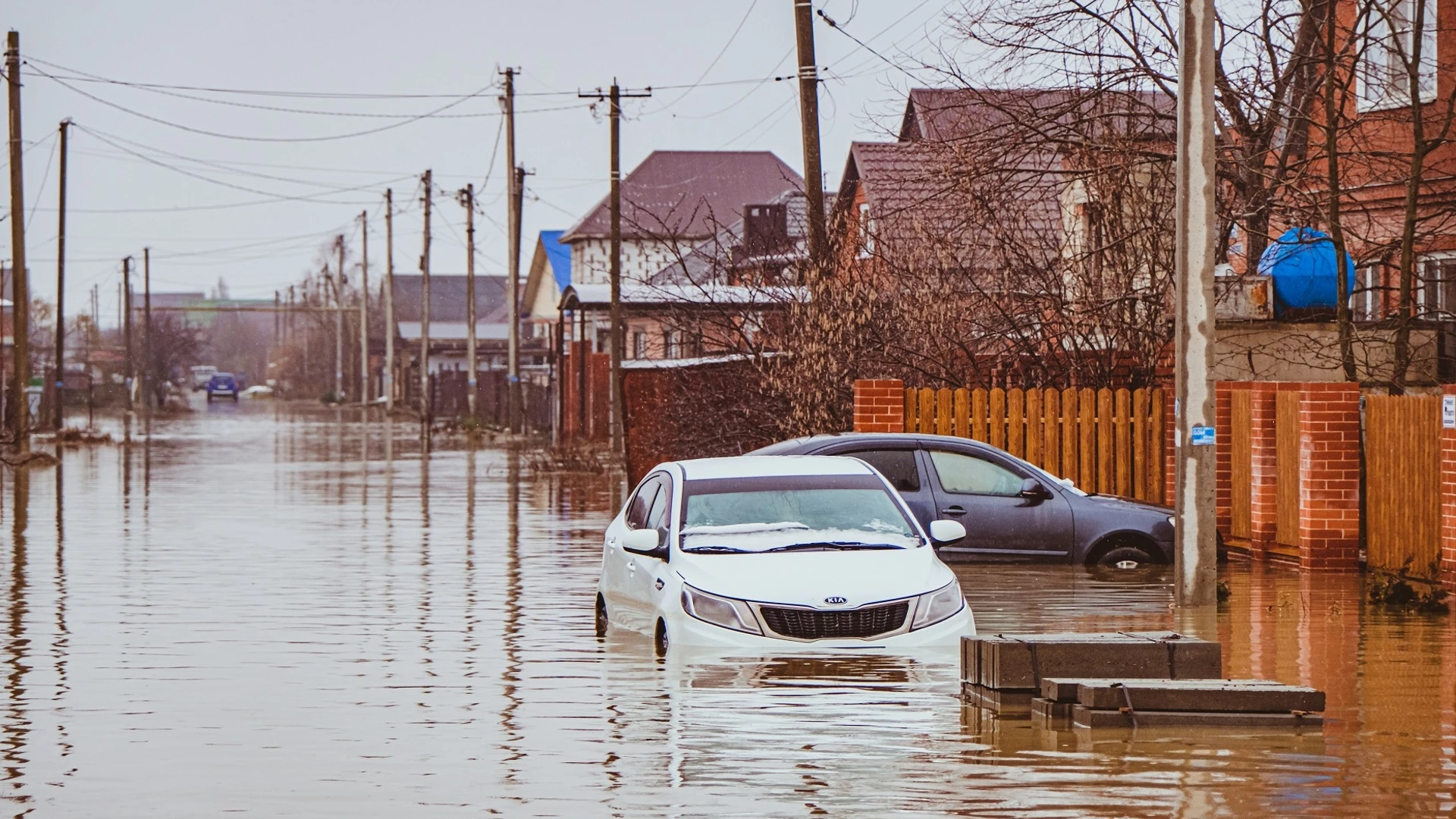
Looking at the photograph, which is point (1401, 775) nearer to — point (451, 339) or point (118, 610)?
point (118, 610)

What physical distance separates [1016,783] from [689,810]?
148cm

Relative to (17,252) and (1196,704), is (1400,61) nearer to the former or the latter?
(1196,704)

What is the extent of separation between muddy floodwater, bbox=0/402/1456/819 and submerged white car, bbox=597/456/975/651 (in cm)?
22

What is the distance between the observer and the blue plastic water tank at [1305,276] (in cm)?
2183

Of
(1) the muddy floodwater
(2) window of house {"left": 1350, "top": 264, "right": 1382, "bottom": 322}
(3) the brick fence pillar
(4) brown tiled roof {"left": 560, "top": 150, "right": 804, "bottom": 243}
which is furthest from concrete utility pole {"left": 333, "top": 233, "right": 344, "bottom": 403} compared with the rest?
(3) the brick fence pillar

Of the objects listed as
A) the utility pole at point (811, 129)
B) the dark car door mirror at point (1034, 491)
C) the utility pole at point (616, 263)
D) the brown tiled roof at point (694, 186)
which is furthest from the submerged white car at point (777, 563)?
the brown tiled roof at point (694, 186)

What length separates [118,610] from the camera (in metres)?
15.9

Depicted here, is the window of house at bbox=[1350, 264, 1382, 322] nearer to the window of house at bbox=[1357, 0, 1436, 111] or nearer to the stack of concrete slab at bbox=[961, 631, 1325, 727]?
the window of house at bbox=[1357, 0, 1436, 111]

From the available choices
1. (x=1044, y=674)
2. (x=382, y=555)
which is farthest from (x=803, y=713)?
(x=382, y=555)

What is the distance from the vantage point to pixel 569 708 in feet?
35.6

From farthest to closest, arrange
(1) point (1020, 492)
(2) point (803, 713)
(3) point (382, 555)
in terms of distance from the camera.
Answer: (3) point (382, 555) → (1) point (1020, 492) → (2) point (803, 713)

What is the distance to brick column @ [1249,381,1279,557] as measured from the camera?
19.2m

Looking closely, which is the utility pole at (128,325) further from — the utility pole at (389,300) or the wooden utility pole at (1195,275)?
the wooden utility pole at (1195,275)

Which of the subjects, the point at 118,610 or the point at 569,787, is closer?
the point at 569,787
